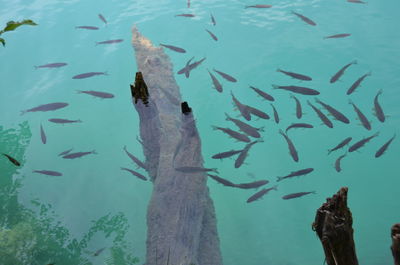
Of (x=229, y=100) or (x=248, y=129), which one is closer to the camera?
(x=248, y=129)

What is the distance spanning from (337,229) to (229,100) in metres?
16.5

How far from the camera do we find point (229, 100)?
18.6 meters

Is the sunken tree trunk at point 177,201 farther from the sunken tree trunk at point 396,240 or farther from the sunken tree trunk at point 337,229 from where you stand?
the sunken tree trunk at point 396,240

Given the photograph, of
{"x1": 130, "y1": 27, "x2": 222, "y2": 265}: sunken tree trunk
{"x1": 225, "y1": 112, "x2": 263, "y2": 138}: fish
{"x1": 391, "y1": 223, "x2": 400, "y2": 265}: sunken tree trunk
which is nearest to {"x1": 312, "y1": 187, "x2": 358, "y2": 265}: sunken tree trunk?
{"x1": 391, "y1": 223, "x2": 400, "y2": 265}: sunken tree trunk

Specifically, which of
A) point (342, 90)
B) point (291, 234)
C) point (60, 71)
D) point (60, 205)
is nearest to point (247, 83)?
point (342, 90)

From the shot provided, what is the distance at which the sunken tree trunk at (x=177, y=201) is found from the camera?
186 inches

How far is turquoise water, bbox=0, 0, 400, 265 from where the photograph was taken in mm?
12859

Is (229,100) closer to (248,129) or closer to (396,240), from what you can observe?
(248,129)

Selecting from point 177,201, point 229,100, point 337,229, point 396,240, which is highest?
point 396,240

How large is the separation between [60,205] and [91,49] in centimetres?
1105

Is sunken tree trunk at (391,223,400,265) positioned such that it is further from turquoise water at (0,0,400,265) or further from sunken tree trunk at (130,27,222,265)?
turquoise water at (0,0,400,265)

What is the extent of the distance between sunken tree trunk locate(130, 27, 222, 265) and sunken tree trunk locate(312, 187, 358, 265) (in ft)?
8.08

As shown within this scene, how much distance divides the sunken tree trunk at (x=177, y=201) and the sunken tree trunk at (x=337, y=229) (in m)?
2.46

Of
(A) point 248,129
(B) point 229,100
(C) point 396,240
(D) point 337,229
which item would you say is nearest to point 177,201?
(A) point 248,129
